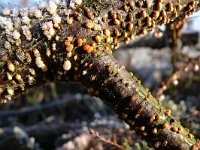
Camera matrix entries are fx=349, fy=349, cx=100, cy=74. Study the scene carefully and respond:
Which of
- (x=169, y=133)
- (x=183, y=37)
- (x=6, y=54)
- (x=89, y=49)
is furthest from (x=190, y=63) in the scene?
(x=6, y=54)

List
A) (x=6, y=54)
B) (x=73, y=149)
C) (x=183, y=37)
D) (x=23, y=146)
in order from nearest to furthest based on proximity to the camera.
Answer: (x=6, y=54)
(x=73, y=149)
(x=23, y=146)
(x=183, y=37)

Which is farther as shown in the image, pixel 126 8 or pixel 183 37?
pixel 183 37

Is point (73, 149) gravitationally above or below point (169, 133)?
below

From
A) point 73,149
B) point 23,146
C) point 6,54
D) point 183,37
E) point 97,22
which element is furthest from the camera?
point 183,37

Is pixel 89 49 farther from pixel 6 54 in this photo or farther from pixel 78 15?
pixel 6 54

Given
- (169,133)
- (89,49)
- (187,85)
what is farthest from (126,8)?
(187,85)

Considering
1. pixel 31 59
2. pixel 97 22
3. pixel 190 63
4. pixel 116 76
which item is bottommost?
pixel 190 63
